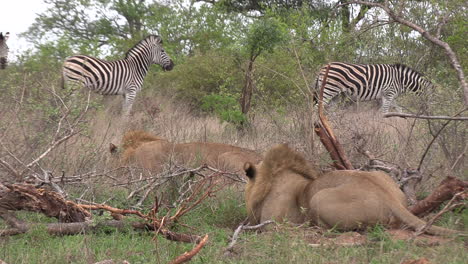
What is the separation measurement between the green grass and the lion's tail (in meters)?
0.10

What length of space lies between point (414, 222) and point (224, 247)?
1333 mm

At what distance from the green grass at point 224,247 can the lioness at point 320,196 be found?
132 millimetres

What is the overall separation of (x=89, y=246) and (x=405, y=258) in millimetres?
2020

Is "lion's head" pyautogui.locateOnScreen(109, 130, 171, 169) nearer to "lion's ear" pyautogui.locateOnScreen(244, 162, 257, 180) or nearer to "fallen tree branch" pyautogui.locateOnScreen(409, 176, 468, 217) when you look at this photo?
"lion's ear" pyautogui.locateOnScreen(244, 162, 257, 180)

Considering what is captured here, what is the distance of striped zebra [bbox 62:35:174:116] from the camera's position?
12616 millimetres

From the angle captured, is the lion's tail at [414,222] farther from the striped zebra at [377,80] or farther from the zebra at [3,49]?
the zebra at [3,49]

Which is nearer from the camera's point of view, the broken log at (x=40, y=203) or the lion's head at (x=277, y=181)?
the broken log at (x=40, y=203)

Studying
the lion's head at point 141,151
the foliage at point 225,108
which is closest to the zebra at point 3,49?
the foliage at point 225,108

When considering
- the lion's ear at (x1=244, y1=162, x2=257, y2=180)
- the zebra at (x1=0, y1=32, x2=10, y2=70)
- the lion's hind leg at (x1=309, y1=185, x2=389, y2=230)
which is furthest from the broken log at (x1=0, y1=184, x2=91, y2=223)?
the zebra at (x1=0, y1=32, x2=10, y2=70)

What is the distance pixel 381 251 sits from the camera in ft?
12.6

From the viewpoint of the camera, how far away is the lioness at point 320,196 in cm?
439

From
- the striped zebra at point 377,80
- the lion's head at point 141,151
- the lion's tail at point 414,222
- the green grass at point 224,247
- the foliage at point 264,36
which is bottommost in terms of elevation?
the green grass at point 224,247

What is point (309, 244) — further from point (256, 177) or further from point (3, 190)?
point (3, 190)

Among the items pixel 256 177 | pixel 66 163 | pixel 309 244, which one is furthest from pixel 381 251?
pixel 66 163
